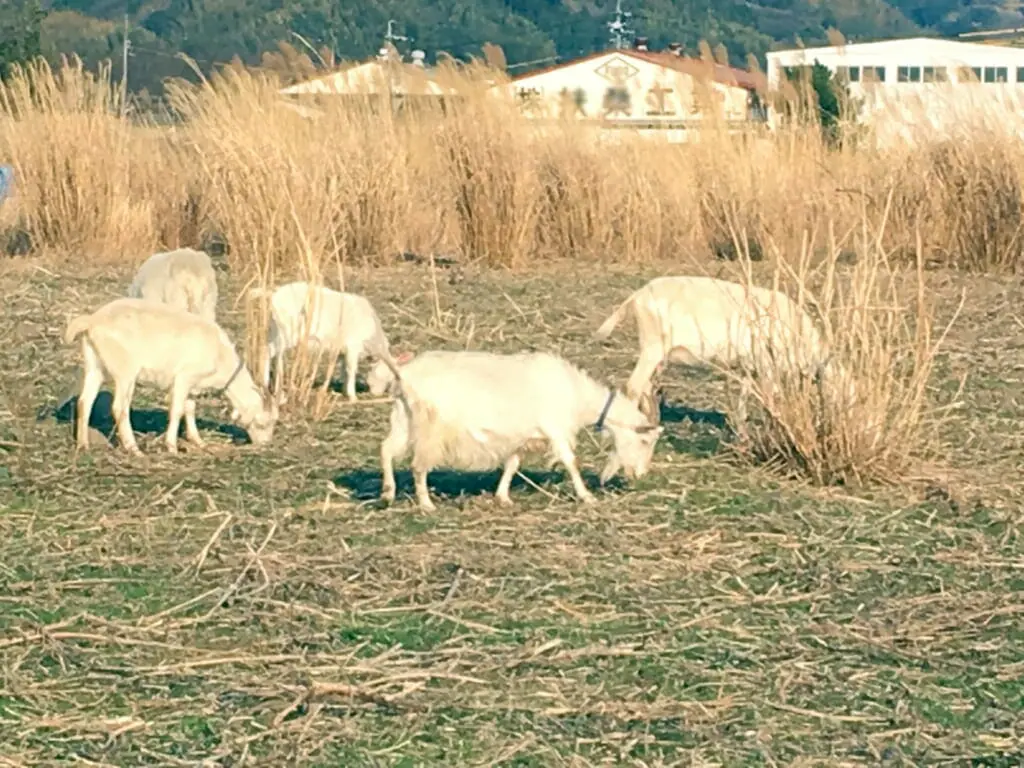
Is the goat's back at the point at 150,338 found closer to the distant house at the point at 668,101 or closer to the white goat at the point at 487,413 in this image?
the white goat at the point at 487,413

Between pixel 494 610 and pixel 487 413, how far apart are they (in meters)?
1.26

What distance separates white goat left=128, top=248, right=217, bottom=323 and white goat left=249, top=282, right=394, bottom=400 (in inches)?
17.6

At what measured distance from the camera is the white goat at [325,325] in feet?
30.2

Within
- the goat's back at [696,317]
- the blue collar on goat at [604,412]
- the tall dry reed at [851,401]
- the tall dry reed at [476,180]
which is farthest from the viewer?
the tall dry reed at [476,180]

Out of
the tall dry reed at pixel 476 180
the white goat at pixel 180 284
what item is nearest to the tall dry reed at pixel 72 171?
the tall dry reed at pixel 476 180

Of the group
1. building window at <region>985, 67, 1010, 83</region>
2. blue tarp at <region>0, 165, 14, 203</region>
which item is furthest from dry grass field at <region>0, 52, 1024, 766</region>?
building window at <region>985, 67, 1010, 83</region>

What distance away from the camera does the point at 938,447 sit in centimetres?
782

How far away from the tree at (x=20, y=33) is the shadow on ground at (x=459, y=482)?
16260mm

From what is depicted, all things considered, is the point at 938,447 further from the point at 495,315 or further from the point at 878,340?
the point at 495,315

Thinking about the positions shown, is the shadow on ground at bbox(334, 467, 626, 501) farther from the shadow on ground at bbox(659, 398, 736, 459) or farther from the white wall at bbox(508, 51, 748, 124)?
the white wall at bbox(508, 51, 748, 124)

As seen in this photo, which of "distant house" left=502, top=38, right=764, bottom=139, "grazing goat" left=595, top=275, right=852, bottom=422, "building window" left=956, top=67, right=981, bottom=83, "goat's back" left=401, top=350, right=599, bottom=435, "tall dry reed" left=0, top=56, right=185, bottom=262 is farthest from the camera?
"distant house" left=502, top=38, right=764, bottom=139

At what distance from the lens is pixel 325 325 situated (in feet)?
30.7

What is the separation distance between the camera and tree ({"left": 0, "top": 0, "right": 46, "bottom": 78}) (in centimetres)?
2570

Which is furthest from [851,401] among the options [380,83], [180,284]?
[380,83]
